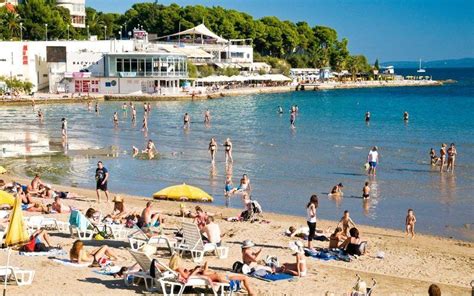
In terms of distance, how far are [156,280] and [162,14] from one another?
119866 mm

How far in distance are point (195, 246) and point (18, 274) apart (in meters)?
3.28

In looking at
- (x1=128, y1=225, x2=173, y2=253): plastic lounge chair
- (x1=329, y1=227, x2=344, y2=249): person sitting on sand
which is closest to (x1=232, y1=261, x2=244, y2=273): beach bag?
(x1=128, y1=225, x2=173, y2=253): plastic lounge chair

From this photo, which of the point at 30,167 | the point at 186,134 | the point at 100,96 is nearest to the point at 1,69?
the point at 100,96

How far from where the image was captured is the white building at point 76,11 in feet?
378

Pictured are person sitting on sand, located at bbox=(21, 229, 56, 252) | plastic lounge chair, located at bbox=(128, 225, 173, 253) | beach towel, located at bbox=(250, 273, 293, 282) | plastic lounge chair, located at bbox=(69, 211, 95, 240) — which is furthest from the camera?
plastic lounge chair, located at bbox=(69, 211, 95, 240)

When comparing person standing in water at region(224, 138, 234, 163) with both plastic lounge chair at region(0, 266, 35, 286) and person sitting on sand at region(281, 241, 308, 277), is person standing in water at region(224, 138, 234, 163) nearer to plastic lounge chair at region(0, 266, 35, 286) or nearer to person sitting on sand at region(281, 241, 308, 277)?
person sitting on sand at region(281, 241, 308, 277)

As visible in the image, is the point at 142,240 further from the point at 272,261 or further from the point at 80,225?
the point at 272,261

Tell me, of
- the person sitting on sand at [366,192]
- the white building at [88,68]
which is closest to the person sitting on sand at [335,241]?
the person sitting on sand at [366,192]

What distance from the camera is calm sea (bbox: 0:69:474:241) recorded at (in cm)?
2205

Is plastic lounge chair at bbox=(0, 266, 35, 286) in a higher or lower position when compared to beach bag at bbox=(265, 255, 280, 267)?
higher

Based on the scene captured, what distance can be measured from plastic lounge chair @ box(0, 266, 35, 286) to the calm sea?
10050 mm

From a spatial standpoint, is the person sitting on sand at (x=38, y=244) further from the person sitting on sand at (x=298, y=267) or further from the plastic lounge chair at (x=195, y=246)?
the person sitting on sand at (x=298, y=267)

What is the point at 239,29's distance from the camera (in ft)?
438

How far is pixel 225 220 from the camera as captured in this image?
1827 centimetres
